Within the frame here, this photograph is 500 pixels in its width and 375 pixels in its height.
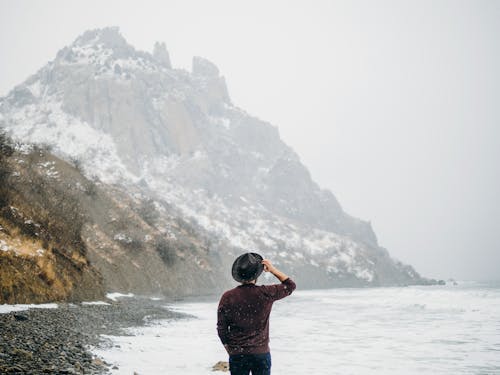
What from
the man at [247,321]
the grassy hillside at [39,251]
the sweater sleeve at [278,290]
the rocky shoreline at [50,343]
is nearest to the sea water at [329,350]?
the rocky shoreline at [50,343]

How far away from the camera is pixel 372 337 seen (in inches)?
787

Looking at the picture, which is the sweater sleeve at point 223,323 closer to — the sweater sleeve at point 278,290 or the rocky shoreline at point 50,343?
the sweater sleeve at point 278,290

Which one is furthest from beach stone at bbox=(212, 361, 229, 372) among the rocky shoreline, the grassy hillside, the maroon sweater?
the grassy hillside

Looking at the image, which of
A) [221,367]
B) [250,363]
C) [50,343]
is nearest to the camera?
[250,363]

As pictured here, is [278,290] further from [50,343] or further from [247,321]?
[50,343]

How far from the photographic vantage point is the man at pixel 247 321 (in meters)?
4.94

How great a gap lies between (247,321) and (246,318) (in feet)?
0.12

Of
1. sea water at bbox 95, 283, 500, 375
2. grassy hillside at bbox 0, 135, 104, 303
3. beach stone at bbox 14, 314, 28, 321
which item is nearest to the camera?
sea water at bbox 95, 283, 500, 375

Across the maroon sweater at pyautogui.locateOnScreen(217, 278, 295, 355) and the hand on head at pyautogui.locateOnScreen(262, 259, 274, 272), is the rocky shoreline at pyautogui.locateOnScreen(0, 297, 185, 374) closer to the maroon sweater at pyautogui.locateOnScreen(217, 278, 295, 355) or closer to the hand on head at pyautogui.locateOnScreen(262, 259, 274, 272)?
the maroon sweater at pyautogui.locateOnScreen(217, 278, 295, 355)

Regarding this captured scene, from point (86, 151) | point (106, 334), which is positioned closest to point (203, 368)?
point (106, 334)

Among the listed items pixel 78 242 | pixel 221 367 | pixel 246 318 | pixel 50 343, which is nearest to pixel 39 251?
pixel 78 242

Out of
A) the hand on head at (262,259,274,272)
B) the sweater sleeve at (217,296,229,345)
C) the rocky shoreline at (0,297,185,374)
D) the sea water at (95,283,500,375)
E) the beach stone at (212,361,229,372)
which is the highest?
the hand on head at (262,259,274,272)

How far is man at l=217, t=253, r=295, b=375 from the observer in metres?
4.94

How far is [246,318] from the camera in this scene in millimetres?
4965
